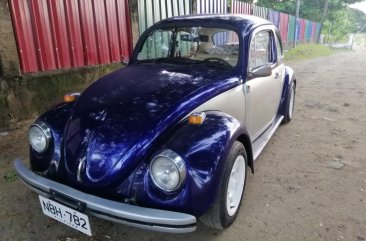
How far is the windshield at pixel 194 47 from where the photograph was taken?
329cm

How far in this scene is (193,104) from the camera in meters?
2.53

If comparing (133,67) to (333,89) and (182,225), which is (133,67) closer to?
(182,225)

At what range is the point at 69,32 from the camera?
5266 mm

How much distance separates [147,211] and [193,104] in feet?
3.12

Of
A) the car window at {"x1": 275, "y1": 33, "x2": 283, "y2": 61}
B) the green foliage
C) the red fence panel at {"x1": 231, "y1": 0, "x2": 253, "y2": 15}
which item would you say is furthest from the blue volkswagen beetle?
the green foliage

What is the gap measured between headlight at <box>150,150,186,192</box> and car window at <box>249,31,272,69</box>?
65.5 inches

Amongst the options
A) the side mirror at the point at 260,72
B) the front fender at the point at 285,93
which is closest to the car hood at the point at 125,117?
the side mirror at the point at 260,72

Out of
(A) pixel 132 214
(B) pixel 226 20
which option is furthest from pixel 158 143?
(B) pixel 226 20

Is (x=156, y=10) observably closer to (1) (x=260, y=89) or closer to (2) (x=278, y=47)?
(2) (x=278, y=47)

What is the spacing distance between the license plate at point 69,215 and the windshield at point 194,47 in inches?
74.4

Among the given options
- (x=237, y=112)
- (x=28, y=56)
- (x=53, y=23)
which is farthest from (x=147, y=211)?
(x=53, y=23)

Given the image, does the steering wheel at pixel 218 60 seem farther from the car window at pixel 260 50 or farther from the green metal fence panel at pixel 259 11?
the green metal fence panel at pixel 259 11

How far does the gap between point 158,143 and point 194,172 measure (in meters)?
0.35

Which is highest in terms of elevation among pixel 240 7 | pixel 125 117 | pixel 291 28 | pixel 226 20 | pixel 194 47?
pixel 240 7
